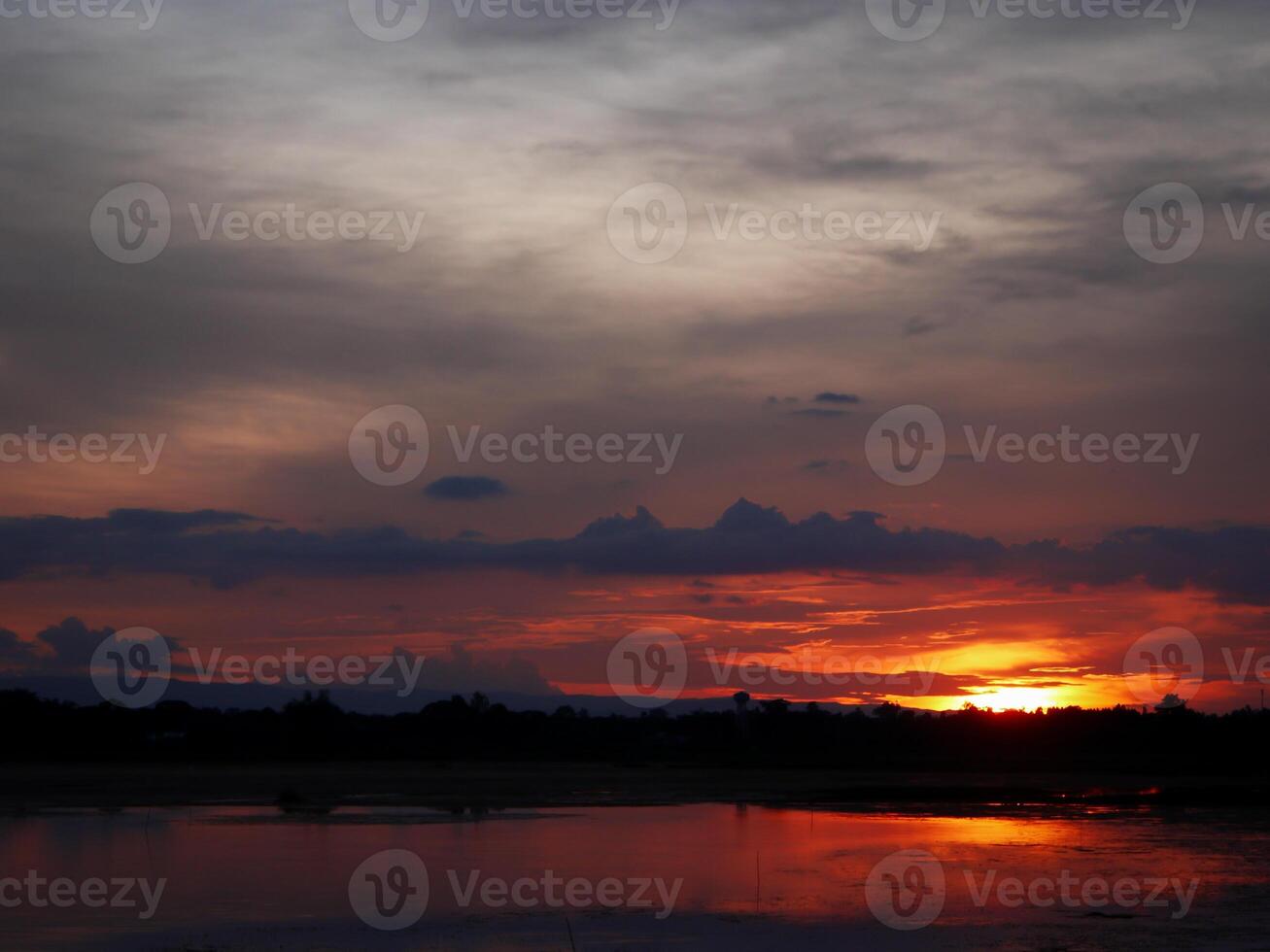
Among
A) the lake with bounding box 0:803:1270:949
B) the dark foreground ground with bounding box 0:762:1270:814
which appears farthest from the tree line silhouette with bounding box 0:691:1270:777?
the lake with bounding box 0:803:1270:949

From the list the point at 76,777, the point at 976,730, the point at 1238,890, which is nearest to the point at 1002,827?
the point at 1238,890

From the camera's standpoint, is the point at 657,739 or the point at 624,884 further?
the point at 657,739

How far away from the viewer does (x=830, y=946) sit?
2327 cm

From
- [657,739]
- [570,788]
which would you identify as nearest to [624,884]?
[570,788]

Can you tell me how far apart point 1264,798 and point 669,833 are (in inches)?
1274

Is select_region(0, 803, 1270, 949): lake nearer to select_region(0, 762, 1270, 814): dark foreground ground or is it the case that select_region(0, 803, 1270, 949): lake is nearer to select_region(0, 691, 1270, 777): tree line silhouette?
select_region(0, 762, 1270, 814): dark foreground ground

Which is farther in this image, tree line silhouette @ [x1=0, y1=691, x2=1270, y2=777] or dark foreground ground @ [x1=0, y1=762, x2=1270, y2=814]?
tree line silhouette @ [x1=0, y1=691, x2=1270, y2=777]

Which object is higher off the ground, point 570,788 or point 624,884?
point 570,788

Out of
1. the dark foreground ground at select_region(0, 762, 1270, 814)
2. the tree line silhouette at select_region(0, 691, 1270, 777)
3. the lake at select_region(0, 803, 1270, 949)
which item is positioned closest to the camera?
the lake at select_region(0, 803, 1270, 949)

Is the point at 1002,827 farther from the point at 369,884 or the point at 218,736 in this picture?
the point at 218,736

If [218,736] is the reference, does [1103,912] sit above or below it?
below

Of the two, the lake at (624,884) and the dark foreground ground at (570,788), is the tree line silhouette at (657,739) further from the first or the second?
the lake at (624,884)

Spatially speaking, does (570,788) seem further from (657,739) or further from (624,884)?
(657,739)

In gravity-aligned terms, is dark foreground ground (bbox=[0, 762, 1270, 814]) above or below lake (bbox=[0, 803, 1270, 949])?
above
